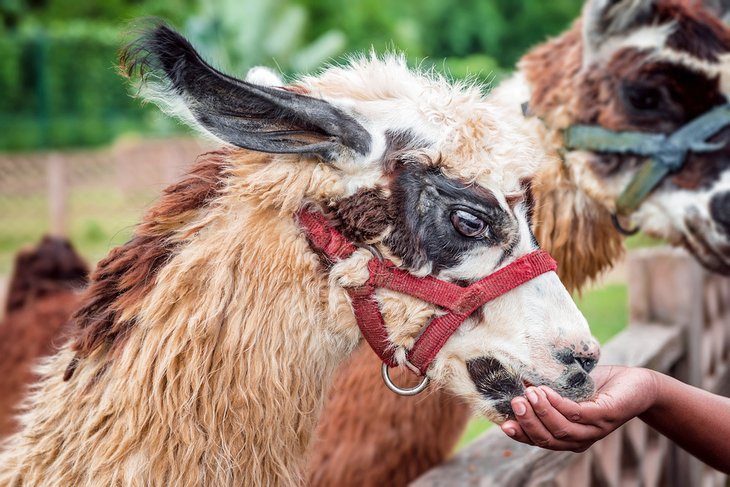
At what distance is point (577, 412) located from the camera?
1.77 meters

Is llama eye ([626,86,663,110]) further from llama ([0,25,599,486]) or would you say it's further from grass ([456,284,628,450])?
grass ([456,284,628,450])

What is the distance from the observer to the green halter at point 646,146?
3268 mm

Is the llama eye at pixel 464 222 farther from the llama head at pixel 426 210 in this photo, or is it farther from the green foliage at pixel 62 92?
the green foliage at pixel 62 92

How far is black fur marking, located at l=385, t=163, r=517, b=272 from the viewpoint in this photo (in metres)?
1.90

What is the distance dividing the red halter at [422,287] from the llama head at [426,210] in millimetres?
18

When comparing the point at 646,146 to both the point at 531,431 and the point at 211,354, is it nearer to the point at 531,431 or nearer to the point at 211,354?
the point at 531,431

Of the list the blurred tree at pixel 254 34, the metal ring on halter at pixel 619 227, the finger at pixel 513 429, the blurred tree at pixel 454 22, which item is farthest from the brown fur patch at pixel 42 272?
the blurred tree at pixel 454 22

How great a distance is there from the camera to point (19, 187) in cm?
1377

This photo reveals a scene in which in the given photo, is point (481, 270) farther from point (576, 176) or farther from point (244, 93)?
point (576, 176)

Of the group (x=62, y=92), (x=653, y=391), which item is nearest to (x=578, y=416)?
(x=653, y=391)

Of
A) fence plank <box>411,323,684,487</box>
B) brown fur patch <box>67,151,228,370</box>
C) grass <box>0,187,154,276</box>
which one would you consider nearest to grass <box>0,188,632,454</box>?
grass <box>0,187,154,276</box>

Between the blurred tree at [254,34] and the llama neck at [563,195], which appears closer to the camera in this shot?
the llama neck at [563,195]

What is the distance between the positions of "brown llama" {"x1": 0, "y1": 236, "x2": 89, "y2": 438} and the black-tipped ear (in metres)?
1.99

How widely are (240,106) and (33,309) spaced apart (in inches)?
117
